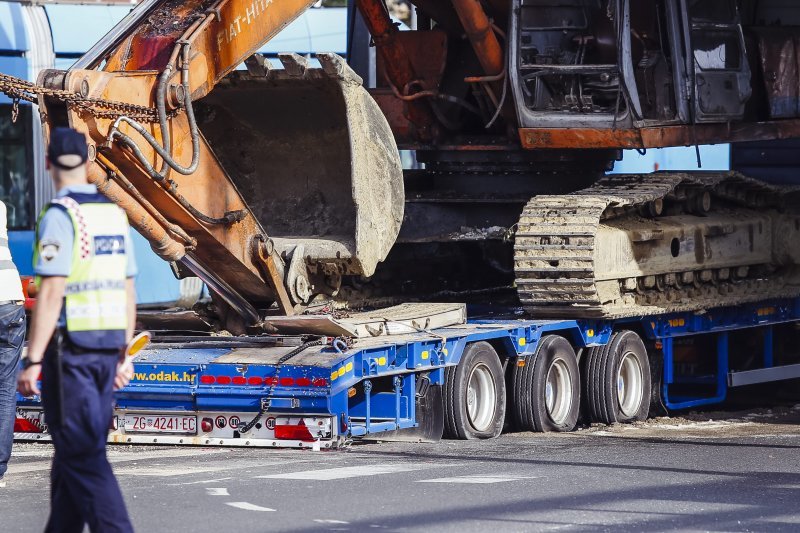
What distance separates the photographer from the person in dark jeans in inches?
407

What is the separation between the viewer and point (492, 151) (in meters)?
15.7

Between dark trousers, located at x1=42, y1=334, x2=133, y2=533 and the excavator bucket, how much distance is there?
228 inches

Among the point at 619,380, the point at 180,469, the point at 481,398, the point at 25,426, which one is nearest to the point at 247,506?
the point at 180,469

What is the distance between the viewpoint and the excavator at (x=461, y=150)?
11.9m

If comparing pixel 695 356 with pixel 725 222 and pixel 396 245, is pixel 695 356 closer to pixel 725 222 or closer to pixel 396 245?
pixel 725 222

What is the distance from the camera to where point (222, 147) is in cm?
1390

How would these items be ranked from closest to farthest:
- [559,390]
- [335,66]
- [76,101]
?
[76,101] < [335,66] < [559,390]

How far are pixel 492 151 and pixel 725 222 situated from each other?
244 centimetres

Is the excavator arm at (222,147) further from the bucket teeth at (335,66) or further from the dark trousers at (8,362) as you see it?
the dark trousers at (8,362)

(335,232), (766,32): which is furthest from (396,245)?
(766,32)

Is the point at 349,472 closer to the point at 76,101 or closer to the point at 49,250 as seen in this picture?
the point at 76,101

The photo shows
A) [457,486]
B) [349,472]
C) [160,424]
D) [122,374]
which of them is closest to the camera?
[122,374]

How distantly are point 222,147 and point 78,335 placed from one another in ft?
22.7

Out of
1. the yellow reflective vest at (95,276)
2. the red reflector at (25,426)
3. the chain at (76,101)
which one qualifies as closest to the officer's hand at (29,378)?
the yellow reflective vest at (95,276)
